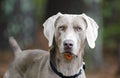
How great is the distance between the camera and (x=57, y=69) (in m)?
10.5

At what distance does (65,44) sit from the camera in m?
9.84

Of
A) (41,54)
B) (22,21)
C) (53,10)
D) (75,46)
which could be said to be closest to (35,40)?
(22,21)

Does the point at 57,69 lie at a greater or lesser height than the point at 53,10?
greater

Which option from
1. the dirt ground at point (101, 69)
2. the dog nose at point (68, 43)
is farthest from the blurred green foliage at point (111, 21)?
the dog nose at point (68, 43)

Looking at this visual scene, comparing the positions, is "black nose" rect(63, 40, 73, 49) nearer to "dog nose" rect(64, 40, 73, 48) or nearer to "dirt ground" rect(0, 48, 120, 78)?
"dog nose" rect(64, 40, 73, 48)

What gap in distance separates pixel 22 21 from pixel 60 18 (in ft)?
41.6

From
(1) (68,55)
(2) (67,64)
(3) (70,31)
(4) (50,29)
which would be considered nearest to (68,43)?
(3) (70,31)

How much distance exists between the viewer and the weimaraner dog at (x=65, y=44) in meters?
9.98

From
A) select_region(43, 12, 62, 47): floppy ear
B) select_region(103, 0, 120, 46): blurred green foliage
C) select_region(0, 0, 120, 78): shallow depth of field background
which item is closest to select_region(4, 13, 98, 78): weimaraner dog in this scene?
select_region(43, 12, 62, 47): floppy ear

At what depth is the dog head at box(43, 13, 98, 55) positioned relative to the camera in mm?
9883

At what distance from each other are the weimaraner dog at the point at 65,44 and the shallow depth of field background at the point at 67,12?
649cm

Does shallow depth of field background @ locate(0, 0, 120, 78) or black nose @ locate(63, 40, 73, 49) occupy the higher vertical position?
black nose @ locate(63, 40, 73, 49)

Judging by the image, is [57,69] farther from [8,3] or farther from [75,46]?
[8,3]

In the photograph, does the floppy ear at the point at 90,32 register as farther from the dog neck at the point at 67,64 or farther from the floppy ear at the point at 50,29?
the floppy ear at the point at 50,29
